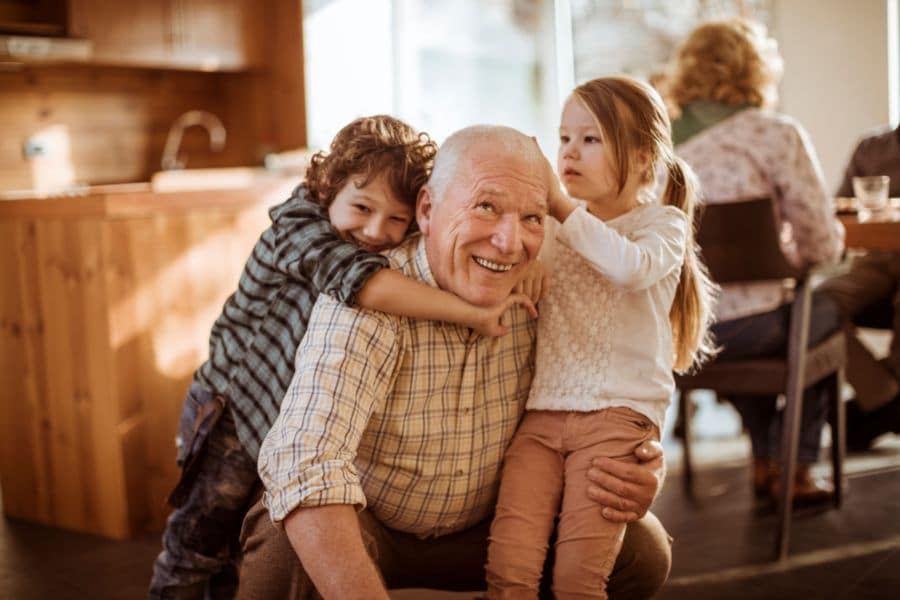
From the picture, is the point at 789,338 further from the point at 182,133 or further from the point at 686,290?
the point at 182,133

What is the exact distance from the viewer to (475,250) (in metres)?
1.65

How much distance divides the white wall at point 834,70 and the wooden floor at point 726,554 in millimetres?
3141

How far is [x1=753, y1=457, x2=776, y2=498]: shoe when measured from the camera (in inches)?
138

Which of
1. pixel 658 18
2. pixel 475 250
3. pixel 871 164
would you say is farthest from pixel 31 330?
pixel 658 18

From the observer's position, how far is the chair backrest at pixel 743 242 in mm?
2836

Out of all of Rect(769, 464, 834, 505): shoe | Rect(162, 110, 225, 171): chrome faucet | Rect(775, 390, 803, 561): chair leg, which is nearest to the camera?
Rect(775, 390, 803, 561): chair leg

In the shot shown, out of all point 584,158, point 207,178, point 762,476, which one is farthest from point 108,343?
point 207,178

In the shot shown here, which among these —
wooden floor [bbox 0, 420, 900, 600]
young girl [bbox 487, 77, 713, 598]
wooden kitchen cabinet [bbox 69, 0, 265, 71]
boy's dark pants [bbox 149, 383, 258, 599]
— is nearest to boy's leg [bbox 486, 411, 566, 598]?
young girl [bbox 487, 77, 713, 598]

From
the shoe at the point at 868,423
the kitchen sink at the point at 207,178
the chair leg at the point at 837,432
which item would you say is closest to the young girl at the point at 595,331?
the chair leg at the point at 837,432

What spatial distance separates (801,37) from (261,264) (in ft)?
17.8

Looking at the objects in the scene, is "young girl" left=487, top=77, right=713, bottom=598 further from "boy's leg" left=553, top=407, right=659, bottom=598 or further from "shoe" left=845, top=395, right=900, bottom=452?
"shoe" left=845, top=395, right=900, bottom=452

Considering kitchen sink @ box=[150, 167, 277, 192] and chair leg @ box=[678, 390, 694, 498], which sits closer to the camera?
chair leg @ box=[678, 390, 694, 498]

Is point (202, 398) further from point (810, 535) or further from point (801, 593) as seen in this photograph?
point (810, 535)

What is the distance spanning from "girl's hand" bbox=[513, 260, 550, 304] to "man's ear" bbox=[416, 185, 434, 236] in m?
0.19
